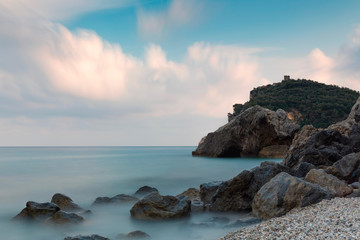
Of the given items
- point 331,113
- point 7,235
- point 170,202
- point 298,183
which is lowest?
point 7,235

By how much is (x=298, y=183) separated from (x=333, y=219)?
2208mm

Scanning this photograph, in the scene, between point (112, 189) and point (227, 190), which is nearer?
point (227, 190)

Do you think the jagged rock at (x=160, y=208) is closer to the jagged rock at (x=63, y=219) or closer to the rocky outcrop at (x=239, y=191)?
the rocky outcrop at (x=239, y=191)

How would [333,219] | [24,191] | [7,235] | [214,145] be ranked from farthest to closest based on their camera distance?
[214,145] < [24,191] < [7,235] < [333,219]

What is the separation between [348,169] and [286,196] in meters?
5.16

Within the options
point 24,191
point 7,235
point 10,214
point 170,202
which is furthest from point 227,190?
point 24,191

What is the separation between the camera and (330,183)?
364 inches

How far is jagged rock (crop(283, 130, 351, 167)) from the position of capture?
591 inches

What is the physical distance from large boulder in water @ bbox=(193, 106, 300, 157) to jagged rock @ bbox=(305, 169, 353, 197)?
31.8m

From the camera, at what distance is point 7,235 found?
944cm

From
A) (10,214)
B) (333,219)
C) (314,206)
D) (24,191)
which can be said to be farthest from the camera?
(24,191)

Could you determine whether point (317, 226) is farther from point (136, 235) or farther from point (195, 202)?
point (195, 202)

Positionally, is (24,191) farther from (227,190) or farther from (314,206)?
(314,206)

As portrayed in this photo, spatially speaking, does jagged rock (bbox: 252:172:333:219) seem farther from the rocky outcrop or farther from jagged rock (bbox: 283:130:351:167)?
jagged rock (bbox: 283:130:351:167)
